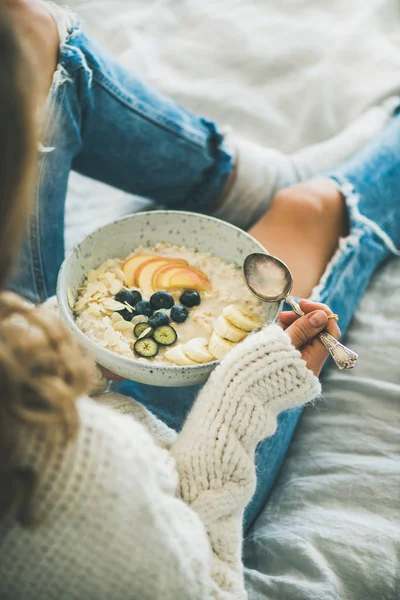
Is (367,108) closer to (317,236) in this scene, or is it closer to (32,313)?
(317,236)

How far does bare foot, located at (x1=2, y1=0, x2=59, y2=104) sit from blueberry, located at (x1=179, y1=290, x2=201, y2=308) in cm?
35

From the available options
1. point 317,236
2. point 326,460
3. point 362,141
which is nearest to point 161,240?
point 317,236

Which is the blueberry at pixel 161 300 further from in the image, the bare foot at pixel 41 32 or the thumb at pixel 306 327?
the bare foot at pixel 41 32

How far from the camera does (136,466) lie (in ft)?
1.55

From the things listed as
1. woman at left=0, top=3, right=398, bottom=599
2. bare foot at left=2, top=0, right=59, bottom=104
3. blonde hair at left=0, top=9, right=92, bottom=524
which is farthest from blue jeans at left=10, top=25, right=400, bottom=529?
blonde hair at left=0, top=9, right=92, bottom=524

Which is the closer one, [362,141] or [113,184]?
[113,184]

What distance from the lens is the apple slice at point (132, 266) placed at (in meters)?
0.80

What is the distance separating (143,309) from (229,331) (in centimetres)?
12

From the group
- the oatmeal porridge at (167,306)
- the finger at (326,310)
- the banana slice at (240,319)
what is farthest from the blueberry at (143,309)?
the finger at (326,310)

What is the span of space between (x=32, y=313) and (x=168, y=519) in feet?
0.72

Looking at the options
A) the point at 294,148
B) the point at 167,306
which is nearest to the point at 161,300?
the point at 167,306

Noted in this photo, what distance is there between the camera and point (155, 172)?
1.05m

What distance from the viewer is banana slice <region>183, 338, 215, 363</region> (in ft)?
2.24

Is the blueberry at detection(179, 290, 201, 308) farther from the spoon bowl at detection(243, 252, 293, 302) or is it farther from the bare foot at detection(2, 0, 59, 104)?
the bare foot at detection(2, 0, 59, 104)
